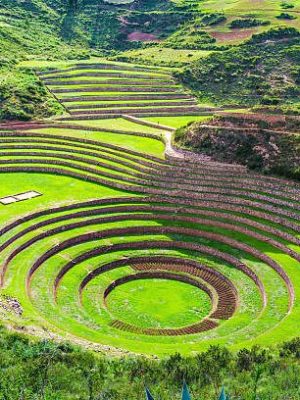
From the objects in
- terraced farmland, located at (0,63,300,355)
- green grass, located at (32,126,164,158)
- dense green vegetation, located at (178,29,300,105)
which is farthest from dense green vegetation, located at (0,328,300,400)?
dense green vegetation, located at (178,29,300,105)

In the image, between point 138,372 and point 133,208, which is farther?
point 133,208

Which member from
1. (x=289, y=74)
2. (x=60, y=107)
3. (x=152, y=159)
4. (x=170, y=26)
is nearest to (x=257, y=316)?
(x=152, y=159)

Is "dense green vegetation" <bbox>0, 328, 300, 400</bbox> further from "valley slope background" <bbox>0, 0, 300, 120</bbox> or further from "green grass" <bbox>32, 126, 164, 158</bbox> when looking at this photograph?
"valley slope background" <bbox>0, 0, 300, 120</bbox>

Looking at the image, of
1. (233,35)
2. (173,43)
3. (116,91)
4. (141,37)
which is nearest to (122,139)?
(116,91)

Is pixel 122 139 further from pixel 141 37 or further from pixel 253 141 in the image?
pixel 141 37

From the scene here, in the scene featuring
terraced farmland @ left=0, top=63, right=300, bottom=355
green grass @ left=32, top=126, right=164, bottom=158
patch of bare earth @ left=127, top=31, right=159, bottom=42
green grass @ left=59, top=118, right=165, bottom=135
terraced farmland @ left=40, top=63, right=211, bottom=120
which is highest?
patch of bare earth @ left=127, top=31, right=159, bottom=42

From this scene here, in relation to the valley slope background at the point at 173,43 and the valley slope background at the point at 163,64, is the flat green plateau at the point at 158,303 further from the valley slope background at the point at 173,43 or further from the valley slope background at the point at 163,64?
the valley slope background at the point at 173,43

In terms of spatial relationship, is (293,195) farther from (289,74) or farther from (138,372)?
(289,74)

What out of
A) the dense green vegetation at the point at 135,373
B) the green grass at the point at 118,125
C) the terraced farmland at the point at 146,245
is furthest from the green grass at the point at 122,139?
the dense green vegetation at the point at 135,373
